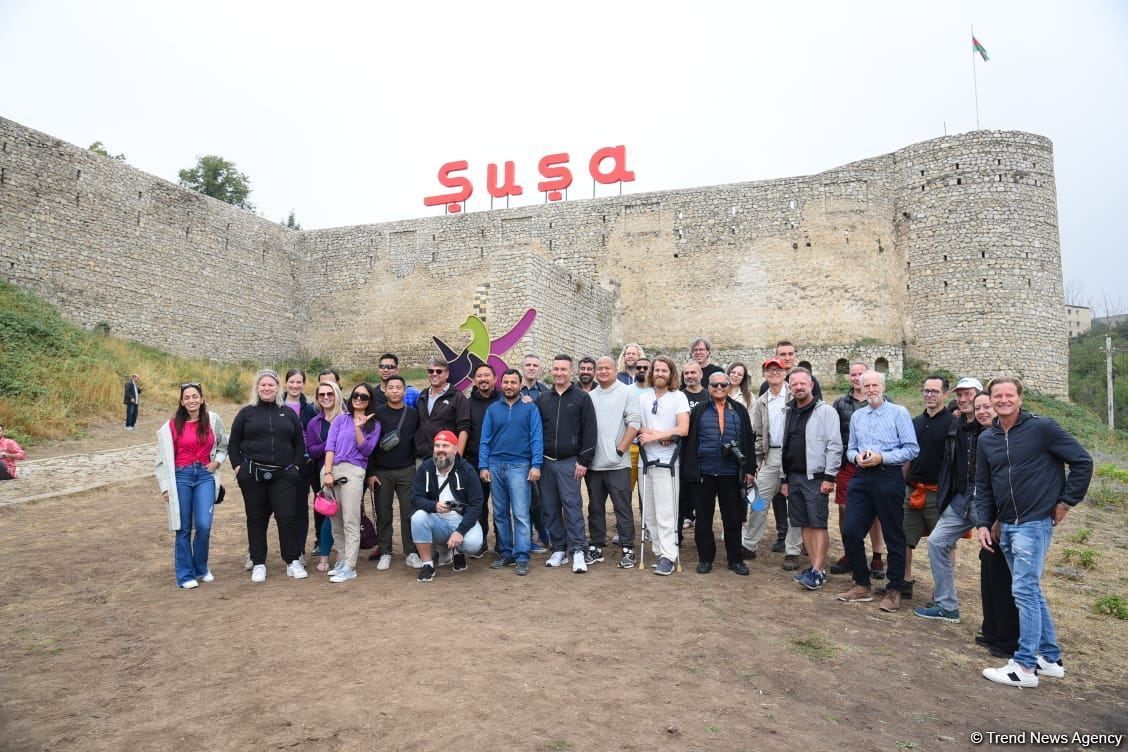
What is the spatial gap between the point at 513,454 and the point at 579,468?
0.54 meters

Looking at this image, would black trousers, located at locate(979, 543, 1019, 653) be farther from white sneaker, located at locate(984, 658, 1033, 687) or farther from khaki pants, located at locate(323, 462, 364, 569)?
khaki pants, located at locate(323, 462, 364, 569)

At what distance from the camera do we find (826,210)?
63.9 feet

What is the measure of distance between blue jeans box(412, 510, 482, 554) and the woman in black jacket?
94cm

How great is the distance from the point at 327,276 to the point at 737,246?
14354 millimetres

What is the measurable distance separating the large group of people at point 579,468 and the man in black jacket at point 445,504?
15 mm

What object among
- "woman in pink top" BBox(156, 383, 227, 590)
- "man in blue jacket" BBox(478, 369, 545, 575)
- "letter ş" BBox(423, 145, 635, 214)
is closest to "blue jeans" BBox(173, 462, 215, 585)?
"woman in pink top" BBox(156, 383, 227, 590)

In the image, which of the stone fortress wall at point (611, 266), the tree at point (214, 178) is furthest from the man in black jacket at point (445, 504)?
the tree at point (214, 178)

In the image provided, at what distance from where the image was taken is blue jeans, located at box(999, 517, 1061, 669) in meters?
3.41

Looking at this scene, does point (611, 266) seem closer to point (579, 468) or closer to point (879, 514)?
point (579, 468)

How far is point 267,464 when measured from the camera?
4.91 metres

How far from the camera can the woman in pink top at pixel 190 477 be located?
4801 mm

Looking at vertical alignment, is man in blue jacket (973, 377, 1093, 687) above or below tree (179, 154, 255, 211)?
below

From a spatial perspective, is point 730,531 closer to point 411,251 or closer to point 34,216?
point 34,216

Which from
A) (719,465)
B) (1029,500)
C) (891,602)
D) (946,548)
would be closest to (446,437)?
(719,465)
